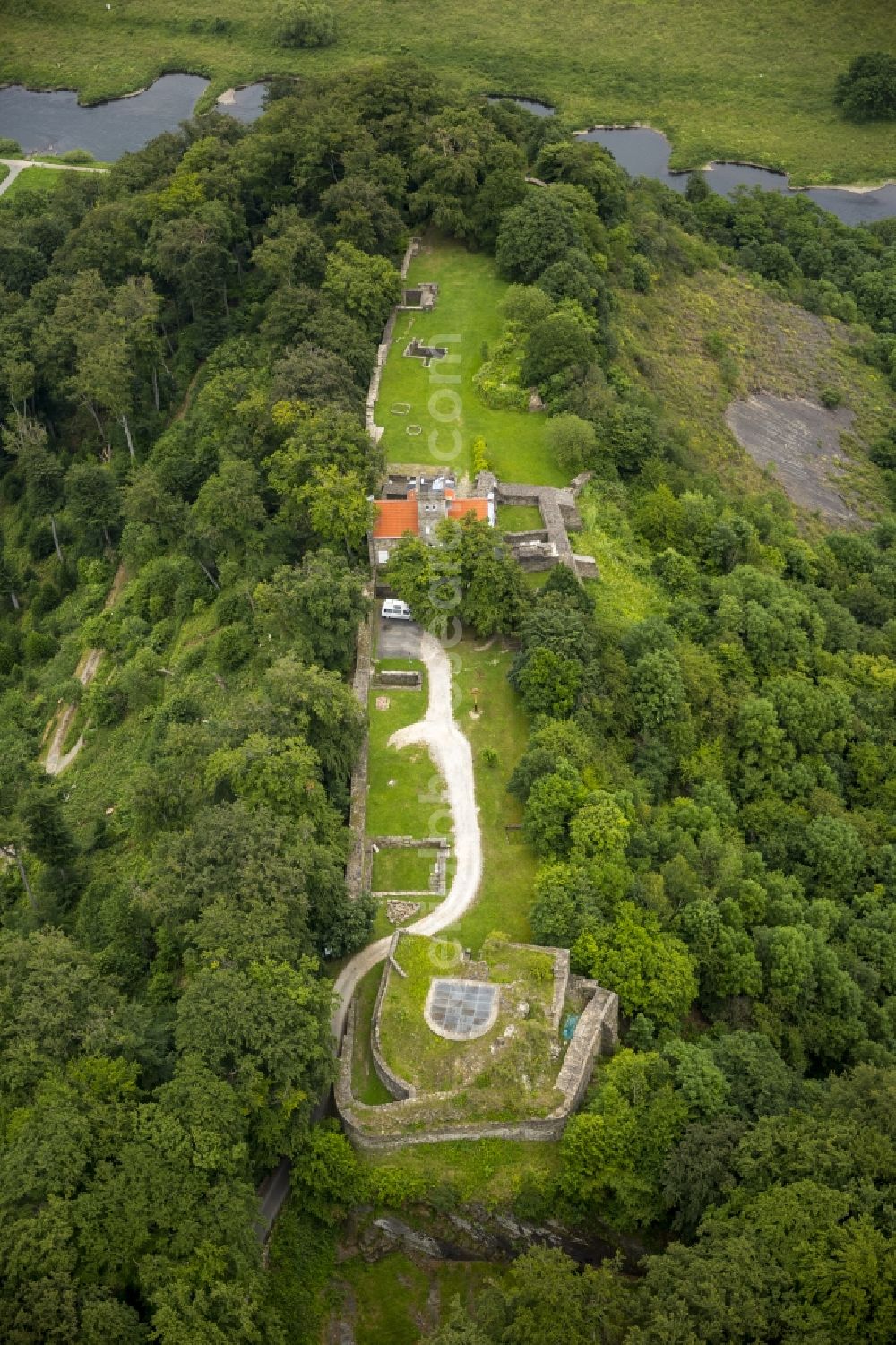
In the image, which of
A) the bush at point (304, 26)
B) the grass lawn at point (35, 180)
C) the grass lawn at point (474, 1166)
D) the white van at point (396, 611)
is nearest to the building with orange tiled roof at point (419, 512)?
the white van at point (396, 611)

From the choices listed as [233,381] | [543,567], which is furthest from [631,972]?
[233,381]

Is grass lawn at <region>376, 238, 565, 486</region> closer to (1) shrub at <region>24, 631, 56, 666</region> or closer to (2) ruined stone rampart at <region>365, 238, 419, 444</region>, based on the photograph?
(2) ruined stone rampart at <region>365, 238, 419, 444</region>

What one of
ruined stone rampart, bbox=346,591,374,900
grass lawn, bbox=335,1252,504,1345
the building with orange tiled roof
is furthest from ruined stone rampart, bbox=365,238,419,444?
grass lawn, bbox=335,1252,504,1345

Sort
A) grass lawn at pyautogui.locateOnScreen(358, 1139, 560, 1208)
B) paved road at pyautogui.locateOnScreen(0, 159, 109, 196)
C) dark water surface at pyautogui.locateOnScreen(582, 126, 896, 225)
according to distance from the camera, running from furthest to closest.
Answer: dark water surface at pyautogui.locateOnScreen(582, 126, 896, 225)
paved road at pyautogui.locateOnScreen(0, 159, 109, 196)
grass lawn at pyautogui.locateOnScreen(358, 1139, 560, 1208)

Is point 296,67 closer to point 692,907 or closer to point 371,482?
point 371,482

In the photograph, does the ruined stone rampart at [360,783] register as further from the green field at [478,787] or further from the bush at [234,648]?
the bush at [234,648]
